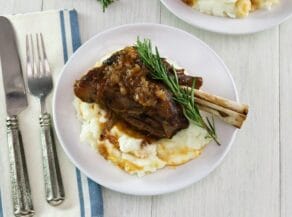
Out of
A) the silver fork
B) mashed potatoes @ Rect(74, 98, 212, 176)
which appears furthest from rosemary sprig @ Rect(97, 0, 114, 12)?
mashed potatoes @ Rect(74, 98, 212, 176)

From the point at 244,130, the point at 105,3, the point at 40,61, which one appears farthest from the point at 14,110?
the point at 244,130

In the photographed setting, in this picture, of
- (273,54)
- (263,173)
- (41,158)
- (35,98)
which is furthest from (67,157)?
(273,54)

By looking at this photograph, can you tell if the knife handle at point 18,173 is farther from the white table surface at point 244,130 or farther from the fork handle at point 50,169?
A: the white table surface at point 244,130

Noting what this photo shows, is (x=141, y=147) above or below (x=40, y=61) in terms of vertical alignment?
below

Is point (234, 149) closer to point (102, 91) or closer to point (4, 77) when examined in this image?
point (102, 91)

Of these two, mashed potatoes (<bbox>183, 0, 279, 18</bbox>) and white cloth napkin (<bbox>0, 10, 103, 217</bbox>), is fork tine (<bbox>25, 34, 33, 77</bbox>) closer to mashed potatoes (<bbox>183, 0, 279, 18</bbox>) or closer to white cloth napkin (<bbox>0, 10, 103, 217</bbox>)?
white cloth napkin (<bbox>0, 10, 103, 217</bbox>)

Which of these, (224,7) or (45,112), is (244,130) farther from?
(45,112)
